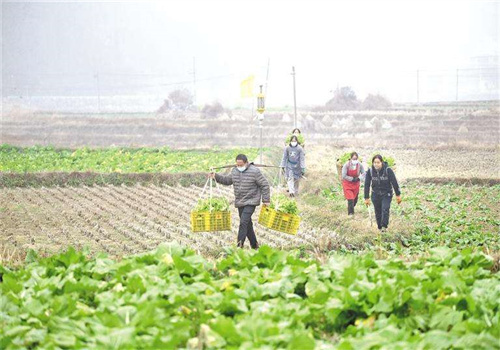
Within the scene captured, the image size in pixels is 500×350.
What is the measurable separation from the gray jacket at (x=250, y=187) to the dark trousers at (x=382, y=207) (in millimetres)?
2125

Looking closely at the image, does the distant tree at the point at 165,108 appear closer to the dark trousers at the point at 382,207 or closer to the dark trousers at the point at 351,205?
the dark trousers at the point at 351,205

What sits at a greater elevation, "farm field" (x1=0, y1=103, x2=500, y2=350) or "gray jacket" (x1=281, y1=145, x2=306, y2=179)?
"gray jacket" (x1=281, y1=145, x2=306, y2=179)

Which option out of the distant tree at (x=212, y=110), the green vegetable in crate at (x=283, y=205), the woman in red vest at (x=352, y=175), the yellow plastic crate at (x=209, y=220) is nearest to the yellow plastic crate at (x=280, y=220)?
the green vegetable in crate at (x=283, y=205)

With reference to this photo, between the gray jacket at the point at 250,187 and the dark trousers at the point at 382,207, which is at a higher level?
the gray jacket at the point at 250,187

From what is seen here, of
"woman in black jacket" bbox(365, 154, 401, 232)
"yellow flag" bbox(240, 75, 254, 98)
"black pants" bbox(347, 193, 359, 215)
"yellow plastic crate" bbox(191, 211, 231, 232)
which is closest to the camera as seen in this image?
"yellow plastic crate" bbox(191, 211, 231, 232)

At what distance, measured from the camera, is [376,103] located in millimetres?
49469

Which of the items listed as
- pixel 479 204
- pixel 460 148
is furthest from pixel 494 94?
pixel 479 204

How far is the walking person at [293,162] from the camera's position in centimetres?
1562

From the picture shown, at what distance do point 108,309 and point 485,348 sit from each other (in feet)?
8.14

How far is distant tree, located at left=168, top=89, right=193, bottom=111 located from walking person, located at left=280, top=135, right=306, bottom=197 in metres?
38.3

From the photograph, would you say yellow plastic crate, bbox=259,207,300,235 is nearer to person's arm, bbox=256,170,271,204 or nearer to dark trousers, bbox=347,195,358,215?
person's arm, bbox=256,170,271,204

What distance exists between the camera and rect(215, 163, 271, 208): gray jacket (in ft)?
36.5

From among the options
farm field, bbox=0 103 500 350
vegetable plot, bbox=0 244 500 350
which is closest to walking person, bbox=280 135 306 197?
farm field, bbox=0 103 500 350

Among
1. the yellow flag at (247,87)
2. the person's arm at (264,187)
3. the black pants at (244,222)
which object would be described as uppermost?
the yellow flag at (247,87)
